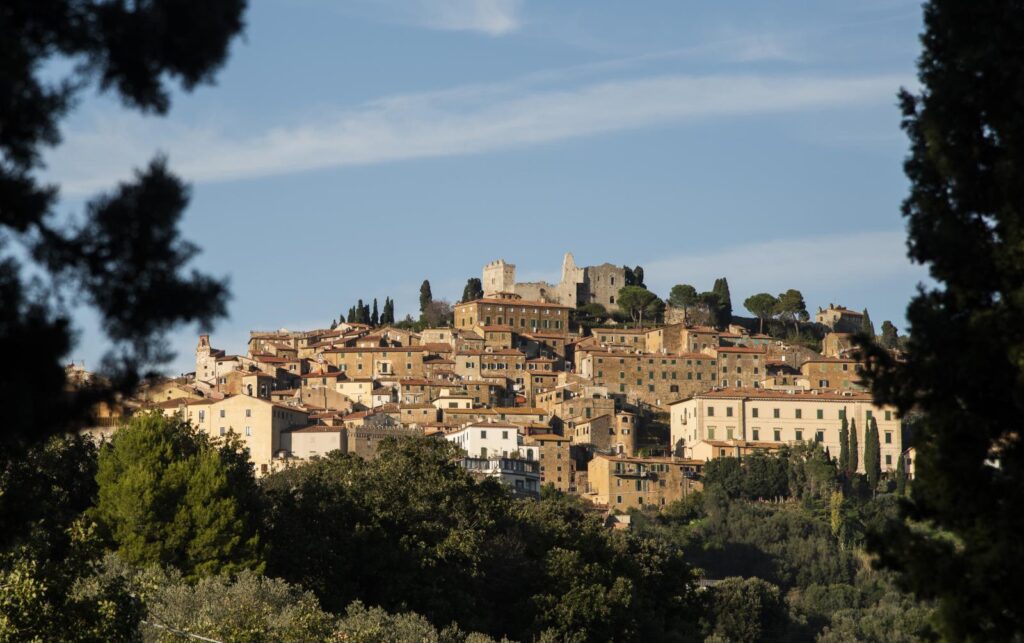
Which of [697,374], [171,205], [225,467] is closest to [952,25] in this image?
[171,205]

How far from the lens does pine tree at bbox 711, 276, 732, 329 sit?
15738 centimetres

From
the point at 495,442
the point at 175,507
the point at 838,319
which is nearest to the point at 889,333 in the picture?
the point at 838,319

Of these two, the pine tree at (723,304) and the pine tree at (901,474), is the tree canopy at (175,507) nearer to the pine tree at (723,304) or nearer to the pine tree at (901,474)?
the pine tree at (901,474)

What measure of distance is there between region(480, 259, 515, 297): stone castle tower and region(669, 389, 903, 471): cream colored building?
39342mm

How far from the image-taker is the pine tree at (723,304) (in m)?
157

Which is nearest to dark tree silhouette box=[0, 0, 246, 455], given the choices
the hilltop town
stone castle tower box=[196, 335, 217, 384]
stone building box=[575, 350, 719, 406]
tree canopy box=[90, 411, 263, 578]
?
tree canopy box=[90, 411, 263, 578]

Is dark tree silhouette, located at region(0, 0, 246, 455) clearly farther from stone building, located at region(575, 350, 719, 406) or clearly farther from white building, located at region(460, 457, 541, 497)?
stone building, located at region(575, 350, 719, 406)

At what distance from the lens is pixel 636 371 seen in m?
136

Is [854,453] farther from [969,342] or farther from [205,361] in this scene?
[969,342]

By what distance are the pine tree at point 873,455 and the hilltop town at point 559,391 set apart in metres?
0.31

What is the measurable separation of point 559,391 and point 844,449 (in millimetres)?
21364

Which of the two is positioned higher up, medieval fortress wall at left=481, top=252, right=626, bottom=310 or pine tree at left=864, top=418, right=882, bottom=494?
medieval fortress wall at left=481, top=252, right=626, bottom=310

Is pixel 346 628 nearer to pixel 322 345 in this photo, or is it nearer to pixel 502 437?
pixel 502 437

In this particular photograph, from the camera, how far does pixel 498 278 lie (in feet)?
540
